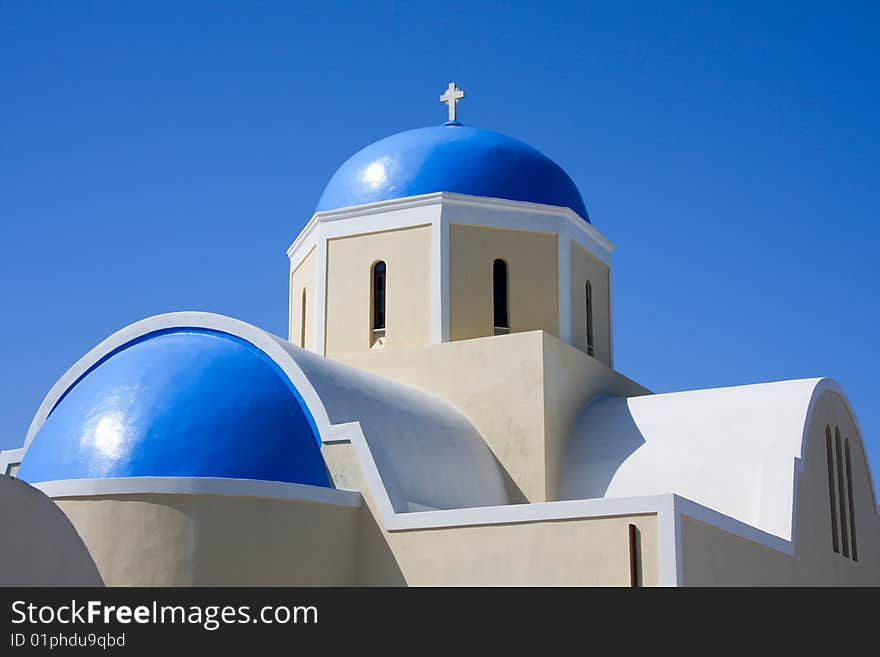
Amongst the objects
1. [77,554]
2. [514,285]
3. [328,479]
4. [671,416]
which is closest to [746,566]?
[671,416]

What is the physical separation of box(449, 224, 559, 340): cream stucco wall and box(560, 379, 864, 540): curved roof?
4.88ft

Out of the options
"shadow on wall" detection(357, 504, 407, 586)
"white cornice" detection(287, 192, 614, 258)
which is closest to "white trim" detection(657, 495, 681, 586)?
"shadow on wall" detection(357, 504, 407, 586)

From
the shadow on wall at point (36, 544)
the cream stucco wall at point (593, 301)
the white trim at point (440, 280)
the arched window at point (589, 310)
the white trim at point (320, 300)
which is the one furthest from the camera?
the arched window at point (589, 310)

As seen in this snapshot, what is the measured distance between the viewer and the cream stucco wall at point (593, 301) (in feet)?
50.5

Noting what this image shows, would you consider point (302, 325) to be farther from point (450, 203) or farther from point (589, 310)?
point (589, 310)

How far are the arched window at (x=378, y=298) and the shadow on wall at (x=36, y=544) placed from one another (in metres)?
7.41

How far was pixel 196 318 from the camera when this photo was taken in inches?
465

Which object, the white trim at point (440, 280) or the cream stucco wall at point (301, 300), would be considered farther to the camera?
the cream stucco wall at point (301, 300)

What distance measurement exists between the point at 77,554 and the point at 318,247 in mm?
8102

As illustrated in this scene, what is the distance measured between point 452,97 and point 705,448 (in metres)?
6.70

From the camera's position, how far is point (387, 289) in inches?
587

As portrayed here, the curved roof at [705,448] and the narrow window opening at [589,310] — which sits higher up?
the narrow window opening at [589,310]

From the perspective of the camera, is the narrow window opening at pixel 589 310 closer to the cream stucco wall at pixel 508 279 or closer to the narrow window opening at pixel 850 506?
the cream stucco wall at pixel 508 279

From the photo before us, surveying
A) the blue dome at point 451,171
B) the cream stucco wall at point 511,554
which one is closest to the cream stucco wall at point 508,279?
the blue dome at point 451,171
